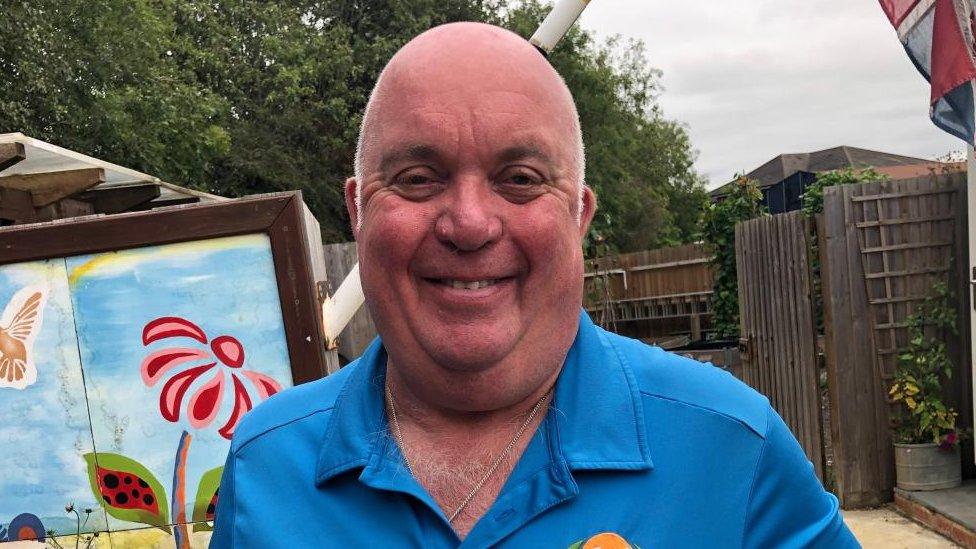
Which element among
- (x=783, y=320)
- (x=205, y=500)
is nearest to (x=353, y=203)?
→ (x=205, y=500)

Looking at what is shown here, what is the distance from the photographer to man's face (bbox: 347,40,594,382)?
1.37 meters

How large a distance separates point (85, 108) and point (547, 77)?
11.8 m

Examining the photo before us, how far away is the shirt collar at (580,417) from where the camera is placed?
4.62 ft

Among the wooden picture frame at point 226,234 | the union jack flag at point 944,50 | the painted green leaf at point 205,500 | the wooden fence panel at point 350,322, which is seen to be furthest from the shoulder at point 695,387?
the wooden fence panel at point 350,322

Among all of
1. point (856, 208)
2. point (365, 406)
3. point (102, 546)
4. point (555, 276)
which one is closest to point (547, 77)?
point (555, 276)

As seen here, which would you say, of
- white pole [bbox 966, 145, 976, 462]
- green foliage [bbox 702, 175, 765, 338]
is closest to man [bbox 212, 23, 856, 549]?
white pole [bbox 966, 145, 976, 462]

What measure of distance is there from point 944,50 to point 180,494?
12.1ft

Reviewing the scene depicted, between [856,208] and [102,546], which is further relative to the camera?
[856,208]

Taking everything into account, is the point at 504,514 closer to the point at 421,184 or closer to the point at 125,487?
the point at 421,184

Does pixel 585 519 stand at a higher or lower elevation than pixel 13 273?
lower

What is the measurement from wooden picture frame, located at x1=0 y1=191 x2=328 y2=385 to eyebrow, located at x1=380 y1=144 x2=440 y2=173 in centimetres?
216

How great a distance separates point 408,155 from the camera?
1.40m

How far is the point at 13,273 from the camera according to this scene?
11.8ft

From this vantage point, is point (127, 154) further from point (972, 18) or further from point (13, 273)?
point (972, 18)
